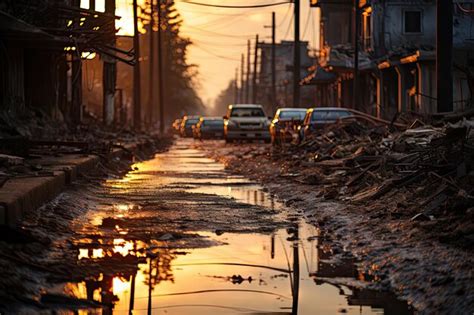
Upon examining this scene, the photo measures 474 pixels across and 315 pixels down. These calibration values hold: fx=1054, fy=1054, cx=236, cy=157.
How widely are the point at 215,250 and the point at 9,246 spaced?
2143mm

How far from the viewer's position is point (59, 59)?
123 ft

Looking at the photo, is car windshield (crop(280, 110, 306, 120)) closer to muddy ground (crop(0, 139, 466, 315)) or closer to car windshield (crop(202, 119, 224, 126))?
car windshield (crop(202, 119, 224, 126))

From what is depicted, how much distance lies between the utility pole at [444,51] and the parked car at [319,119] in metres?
14.4

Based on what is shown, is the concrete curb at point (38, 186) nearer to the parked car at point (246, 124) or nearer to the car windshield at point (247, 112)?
the parked car at point (246, 124)

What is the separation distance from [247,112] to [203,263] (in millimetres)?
43547

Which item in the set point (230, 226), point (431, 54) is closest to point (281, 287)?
point (230, 226)

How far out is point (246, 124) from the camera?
51500mm

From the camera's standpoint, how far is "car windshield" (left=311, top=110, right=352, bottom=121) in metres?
38.1

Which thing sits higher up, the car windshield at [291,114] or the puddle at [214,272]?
the car windshield at [291,114]

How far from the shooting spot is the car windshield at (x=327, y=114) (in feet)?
125

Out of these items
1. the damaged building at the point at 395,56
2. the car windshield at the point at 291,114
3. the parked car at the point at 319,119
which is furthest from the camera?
the damaged building at the point at 395,56

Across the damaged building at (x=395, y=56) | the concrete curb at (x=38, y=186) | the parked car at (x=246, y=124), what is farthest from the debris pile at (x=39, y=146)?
the damaged building at (x=395, y=56)

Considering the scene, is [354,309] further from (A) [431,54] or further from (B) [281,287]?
(A) [431,54]

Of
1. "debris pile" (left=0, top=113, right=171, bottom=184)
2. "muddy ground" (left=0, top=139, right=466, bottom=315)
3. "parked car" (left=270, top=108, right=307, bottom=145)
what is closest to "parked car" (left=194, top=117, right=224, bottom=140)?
"parked car" (left=270, top=108, right=307, bottom=145)
